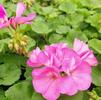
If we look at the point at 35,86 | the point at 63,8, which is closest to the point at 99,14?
the point at 63,8

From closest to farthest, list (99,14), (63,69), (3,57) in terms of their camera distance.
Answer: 1. (63,69)
2. (3,57)
3. (99,14)

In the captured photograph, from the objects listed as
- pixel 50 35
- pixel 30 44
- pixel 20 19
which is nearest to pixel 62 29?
pixel 50 35

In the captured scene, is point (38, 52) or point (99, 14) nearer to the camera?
point (38, 52)

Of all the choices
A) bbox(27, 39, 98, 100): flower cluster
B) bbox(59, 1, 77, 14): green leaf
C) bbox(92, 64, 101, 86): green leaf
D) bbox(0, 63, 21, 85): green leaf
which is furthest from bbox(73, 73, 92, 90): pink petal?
bbox(59, 1, 77, 14): green leaf

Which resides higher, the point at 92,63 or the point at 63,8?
the point at 92,63

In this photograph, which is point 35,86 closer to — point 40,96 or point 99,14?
point 40,96

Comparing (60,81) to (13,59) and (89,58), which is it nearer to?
(89,58)

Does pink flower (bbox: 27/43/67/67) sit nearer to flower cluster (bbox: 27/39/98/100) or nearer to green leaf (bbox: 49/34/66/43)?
flower cluster (bbox: 27/39/98/100)
